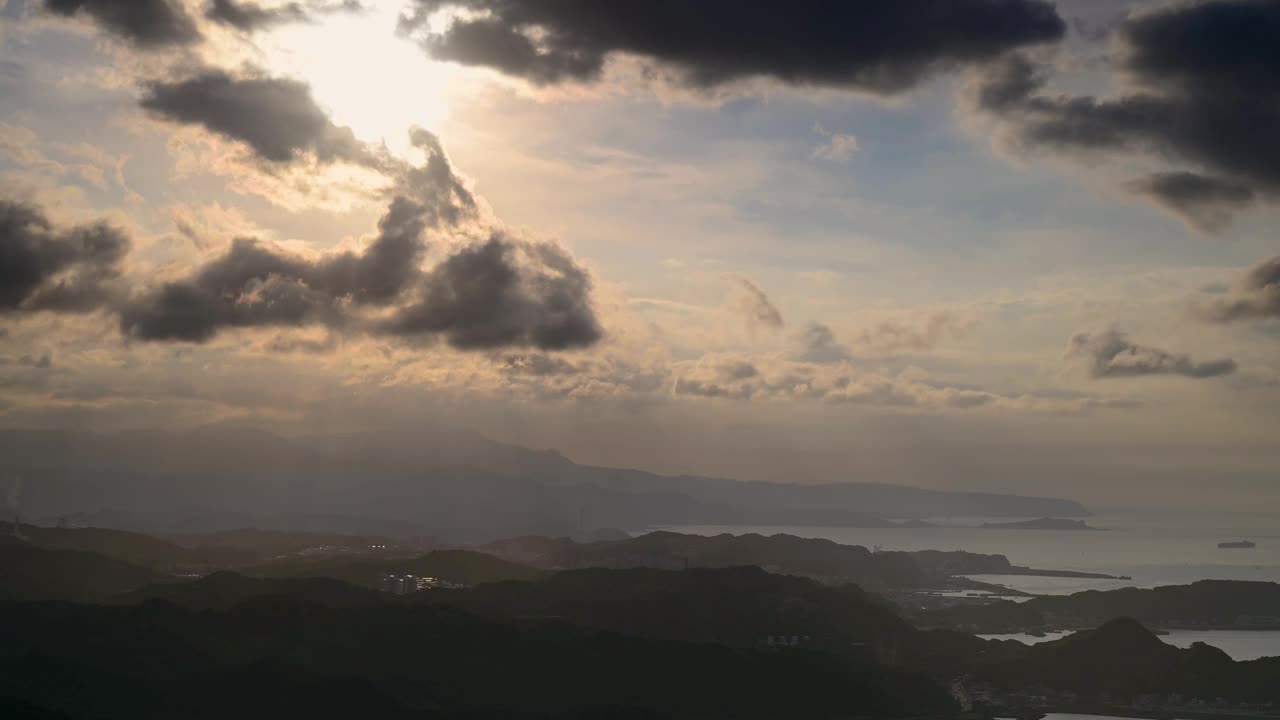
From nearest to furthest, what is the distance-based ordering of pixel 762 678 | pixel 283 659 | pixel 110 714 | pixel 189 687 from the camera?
pixel 110 714, pixel 189 687, pixel 283 659, pixel 762 678

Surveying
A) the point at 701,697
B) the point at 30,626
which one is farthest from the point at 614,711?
the point at 30,626

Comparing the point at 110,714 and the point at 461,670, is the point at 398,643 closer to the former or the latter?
the point at 461,670

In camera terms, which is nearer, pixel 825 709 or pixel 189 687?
pixel 189 687

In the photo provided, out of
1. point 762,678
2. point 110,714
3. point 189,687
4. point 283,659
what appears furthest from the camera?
point 762,678

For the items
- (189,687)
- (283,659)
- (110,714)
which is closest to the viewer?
(110,714)

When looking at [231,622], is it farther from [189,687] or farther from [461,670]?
[461,670]

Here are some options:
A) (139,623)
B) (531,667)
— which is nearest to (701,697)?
(531,667)

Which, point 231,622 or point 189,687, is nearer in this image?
point 189,687
